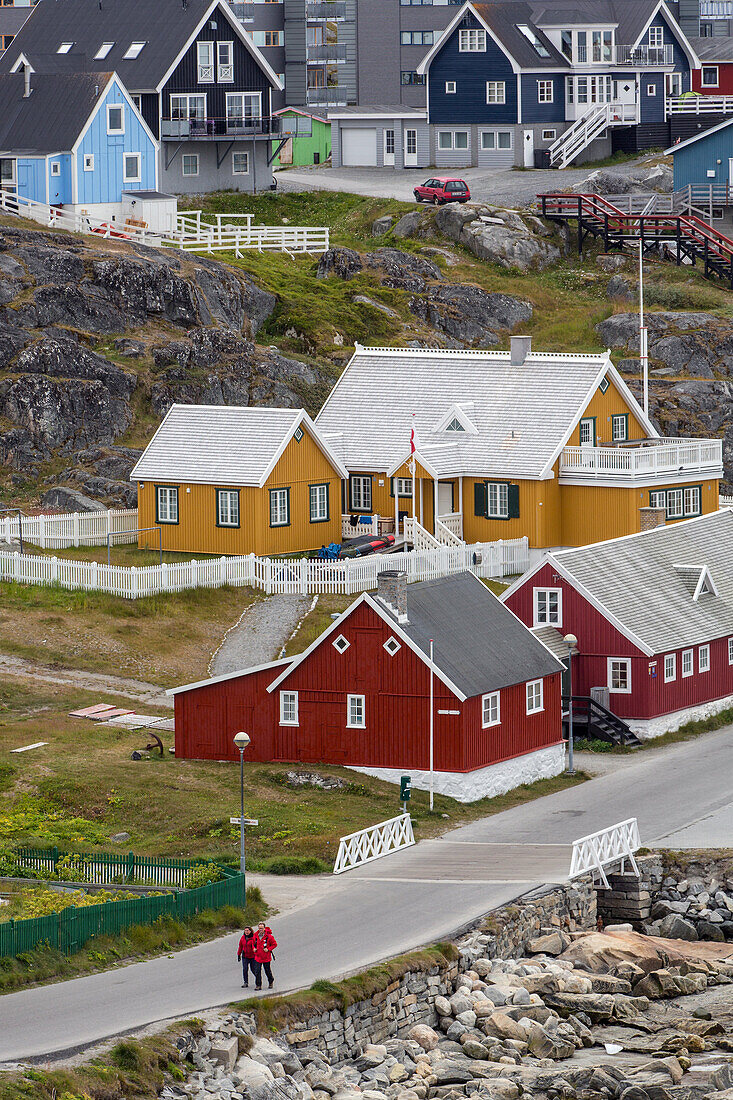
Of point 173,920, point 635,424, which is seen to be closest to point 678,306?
point 635,424

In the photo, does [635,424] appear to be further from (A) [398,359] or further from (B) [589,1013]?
(B) [589,1013]

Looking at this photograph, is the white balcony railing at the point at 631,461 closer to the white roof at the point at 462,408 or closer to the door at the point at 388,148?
the white roof at the point at 462,408

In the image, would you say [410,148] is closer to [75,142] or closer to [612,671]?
[75,142]

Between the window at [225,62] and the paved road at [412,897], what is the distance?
5121 centimetres

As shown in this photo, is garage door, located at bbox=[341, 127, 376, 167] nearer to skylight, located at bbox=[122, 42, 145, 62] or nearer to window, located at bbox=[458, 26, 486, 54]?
window, located at bbox=[458, 26, 486, 54]

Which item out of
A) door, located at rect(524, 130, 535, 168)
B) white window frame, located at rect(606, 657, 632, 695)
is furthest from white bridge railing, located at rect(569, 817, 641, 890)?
door, located at rect(524, 130, 535, 168)

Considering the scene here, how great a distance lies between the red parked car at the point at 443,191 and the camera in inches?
3536

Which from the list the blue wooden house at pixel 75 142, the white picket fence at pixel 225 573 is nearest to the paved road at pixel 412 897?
the white picket fence at pixel 225 573

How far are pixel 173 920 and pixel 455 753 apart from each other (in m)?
11.3

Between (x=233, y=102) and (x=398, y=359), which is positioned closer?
(x=398, y=359)

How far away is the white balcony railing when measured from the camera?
62.9m

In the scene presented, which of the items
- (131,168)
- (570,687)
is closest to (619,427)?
(570,687)

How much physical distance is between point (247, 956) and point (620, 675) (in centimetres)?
2108

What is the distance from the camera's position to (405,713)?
4441 cm
